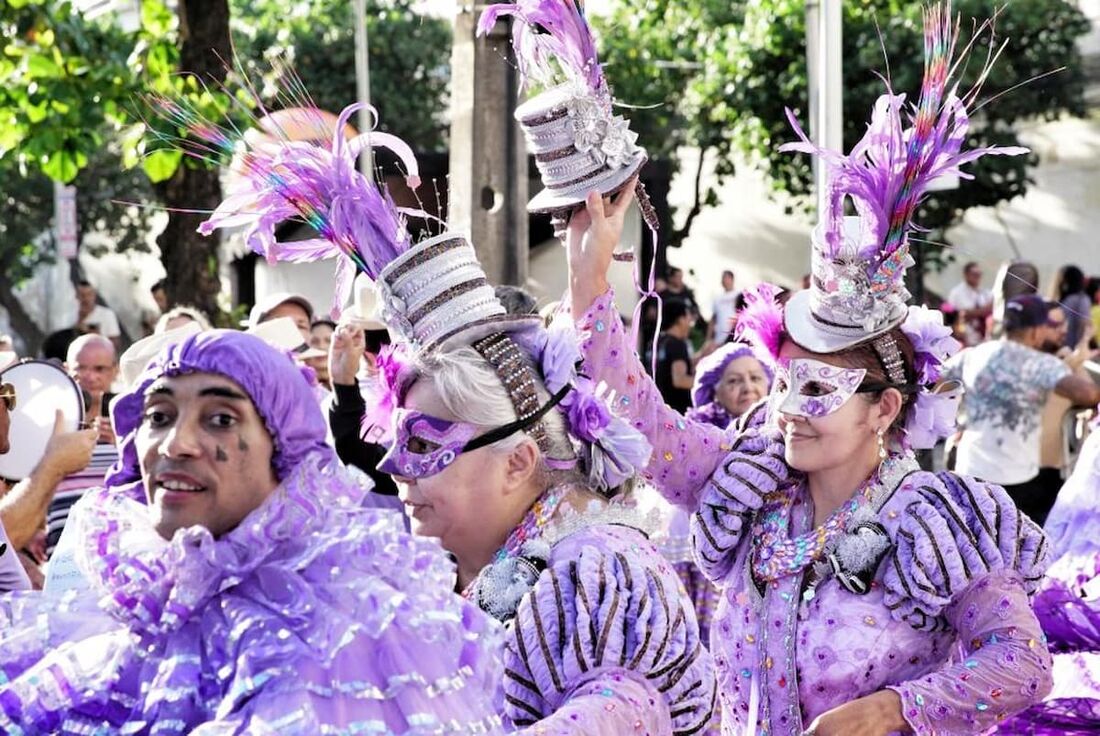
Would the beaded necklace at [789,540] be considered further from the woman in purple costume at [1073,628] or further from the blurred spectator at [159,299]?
the blurred spectator at [159,299]

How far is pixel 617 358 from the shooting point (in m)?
3.89

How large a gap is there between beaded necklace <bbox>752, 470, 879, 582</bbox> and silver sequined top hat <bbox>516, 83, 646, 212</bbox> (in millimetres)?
789

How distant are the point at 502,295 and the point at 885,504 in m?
0.90

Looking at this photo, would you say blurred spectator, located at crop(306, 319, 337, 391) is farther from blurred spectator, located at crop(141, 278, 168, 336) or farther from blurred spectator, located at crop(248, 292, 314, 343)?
blurred spectator, located at crop(141, 278, 168, 336)

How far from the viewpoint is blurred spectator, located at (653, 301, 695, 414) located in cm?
1095

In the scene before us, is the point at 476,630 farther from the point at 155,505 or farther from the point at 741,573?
the point at 741,573

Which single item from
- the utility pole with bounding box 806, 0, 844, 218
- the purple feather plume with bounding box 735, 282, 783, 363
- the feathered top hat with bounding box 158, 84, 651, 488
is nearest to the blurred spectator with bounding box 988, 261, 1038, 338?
the utility pole with bounding box 806, 0, 844, 218

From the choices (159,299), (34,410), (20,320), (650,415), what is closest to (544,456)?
(650,415)

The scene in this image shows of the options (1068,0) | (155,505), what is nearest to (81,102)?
(155,505)

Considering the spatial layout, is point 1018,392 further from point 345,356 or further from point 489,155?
point 345,356

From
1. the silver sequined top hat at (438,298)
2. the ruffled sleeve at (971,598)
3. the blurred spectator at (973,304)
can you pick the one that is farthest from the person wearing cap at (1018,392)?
the blurred spectator at (973,304)

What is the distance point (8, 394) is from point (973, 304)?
1433 centimetres

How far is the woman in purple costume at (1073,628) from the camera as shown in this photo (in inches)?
178

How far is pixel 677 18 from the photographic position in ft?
82.5
